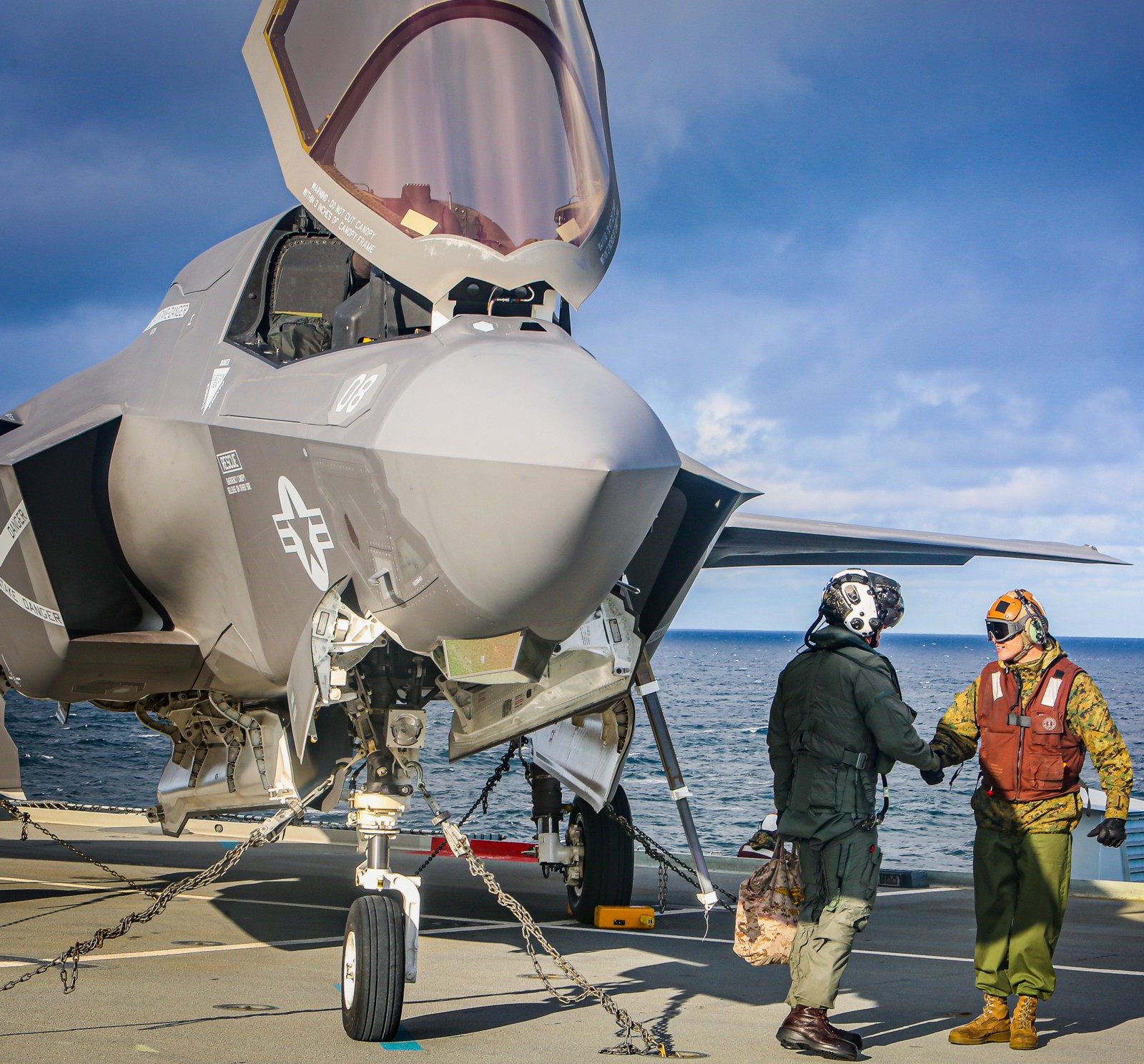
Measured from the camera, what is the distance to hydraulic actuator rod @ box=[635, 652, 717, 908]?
23.3 ft

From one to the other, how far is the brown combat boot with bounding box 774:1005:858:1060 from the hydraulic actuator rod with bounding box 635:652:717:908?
1880mm

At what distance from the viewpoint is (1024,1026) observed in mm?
5273

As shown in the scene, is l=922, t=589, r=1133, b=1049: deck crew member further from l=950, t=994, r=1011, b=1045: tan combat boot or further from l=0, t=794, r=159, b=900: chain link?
l=0, t=794, r=159, b=900: chain link

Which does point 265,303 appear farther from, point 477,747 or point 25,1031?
point 25,1031

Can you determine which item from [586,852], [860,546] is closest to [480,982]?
[586,852]

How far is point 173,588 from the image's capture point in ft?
20.9

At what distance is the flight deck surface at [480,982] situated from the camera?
5066 millimetres

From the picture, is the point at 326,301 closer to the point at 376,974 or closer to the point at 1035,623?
the point at 376,974

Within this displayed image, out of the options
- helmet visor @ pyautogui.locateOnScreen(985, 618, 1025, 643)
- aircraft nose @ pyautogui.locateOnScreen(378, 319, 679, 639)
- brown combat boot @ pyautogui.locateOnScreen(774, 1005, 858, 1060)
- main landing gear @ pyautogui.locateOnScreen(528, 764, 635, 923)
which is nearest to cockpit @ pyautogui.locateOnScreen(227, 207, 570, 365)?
aircraft nose @ pyautogui.locateOnScreen(378, 319, 679, 639)

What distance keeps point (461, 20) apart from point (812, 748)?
10.8 ft

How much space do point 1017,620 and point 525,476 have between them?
265cm

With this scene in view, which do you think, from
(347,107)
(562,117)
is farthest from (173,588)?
(562,117)

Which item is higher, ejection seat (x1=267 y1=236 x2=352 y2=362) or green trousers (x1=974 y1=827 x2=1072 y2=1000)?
ejection seat (x1=267 y1=236 x2=352 y2=362)

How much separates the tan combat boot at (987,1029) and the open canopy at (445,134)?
342 centimetres
